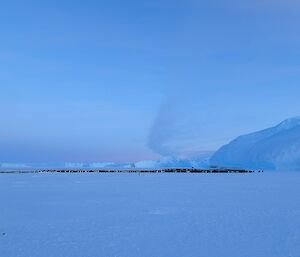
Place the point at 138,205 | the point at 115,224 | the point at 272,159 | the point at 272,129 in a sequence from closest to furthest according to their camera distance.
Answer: the point at 115,224 → the point at 138,205 → the point at 272,159 → the point at 272,129

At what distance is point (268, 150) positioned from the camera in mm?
95812

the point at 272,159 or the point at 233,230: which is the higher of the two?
the point at 272,159

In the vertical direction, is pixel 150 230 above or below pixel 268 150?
below

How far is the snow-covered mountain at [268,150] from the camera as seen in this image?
294 feet

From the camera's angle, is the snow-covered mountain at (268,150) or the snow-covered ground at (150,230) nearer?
the snow-covered ground at (150,230)

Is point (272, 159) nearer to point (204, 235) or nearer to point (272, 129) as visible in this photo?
point (272, 129)

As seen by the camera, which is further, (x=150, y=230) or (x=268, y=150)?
(x=268, y=150)

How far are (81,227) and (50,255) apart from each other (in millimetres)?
3662

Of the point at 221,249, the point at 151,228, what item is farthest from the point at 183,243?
the point at 151,228

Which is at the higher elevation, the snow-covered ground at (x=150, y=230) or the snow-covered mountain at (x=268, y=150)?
the snow-covered mountain at (x=268, y=150)

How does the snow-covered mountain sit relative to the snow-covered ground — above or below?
above

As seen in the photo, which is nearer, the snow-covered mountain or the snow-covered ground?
the snow-covered ground

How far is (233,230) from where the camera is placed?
11.7m

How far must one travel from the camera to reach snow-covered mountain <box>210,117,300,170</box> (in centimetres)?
8969
